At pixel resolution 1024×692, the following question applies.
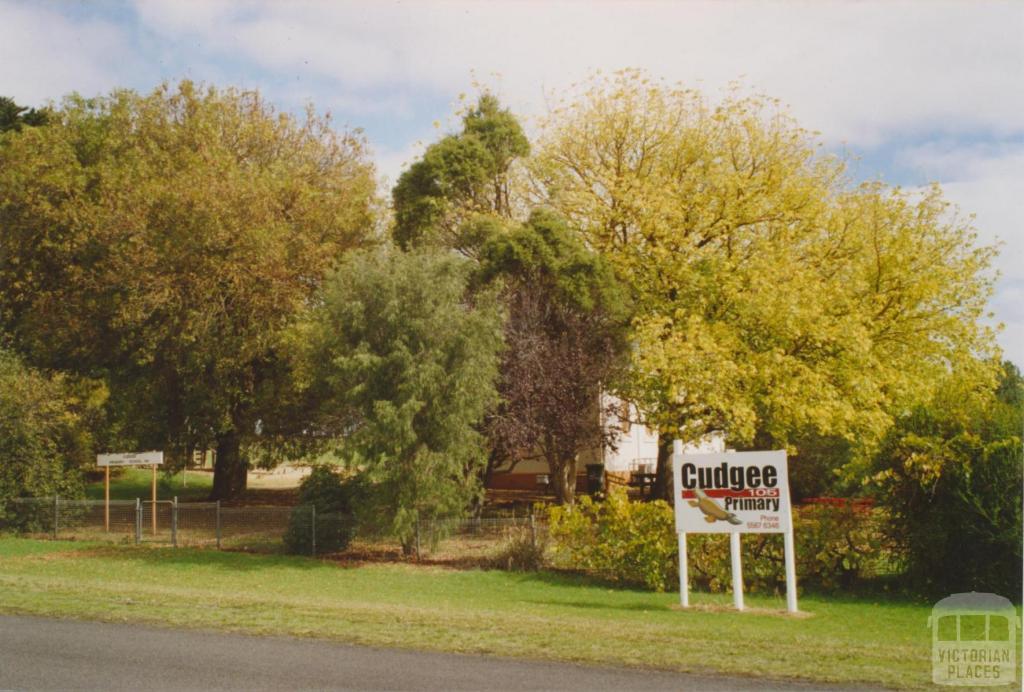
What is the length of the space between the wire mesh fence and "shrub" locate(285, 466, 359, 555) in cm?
2

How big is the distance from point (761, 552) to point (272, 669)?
33.0 ft

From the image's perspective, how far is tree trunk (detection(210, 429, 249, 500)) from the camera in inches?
1303

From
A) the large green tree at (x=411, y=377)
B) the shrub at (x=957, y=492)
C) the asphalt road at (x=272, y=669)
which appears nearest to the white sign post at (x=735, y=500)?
the shrub at (x=957, y=492)

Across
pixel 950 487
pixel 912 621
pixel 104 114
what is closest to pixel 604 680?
pixel 912 621

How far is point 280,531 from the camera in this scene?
84.5 ft

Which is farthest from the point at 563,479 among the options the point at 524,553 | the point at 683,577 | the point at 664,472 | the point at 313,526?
the point at 683,577

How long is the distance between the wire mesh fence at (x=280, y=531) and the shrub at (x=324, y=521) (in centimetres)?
2

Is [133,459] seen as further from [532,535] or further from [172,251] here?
[532,535]

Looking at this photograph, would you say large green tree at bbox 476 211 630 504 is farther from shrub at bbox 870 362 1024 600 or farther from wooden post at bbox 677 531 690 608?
shrub at bbox 870 362 1024 600

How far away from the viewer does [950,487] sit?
1484cm

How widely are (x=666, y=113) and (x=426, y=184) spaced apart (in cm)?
751

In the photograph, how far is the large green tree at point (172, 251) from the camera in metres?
26.1

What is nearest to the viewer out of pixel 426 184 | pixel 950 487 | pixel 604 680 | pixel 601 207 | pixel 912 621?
pixel 604 680

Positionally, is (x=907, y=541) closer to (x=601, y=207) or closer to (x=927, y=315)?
(x=927, y=315)
